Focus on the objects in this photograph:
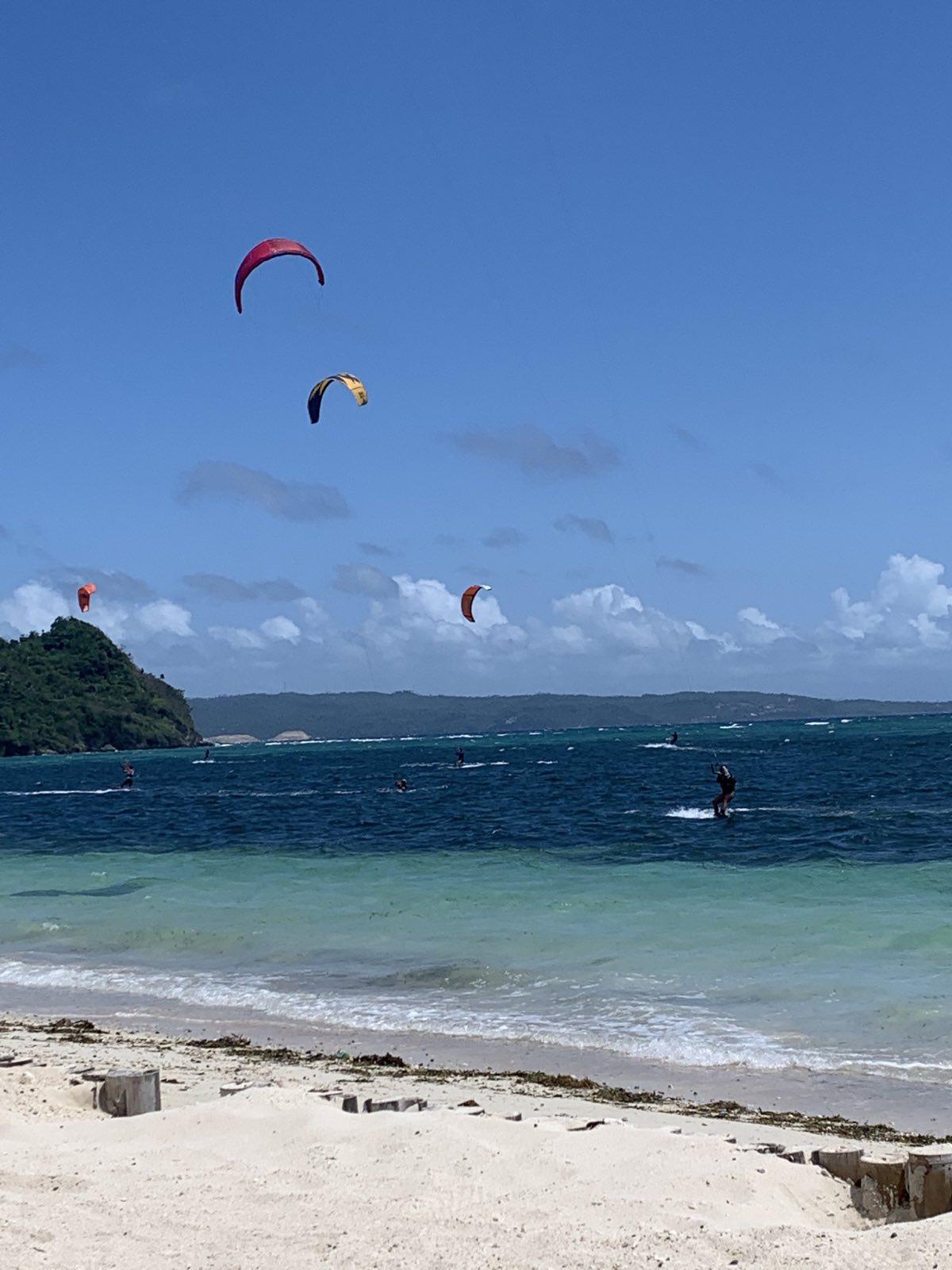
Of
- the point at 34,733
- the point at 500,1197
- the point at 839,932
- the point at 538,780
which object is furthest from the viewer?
the point at 34,733

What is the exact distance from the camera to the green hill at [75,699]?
172 meters

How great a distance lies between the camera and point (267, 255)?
2200 cm

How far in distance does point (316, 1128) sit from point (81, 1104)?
2.06 metres

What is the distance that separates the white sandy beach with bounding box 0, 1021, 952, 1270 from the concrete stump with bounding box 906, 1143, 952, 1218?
9.8 inches

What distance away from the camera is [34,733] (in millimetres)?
169750

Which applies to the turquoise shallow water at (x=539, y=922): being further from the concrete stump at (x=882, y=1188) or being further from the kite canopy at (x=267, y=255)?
the kite canopy at (x=267, y=255)

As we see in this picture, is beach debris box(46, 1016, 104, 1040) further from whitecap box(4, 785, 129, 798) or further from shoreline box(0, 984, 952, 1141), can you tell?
whitecap box(4, 785, 129, 798)

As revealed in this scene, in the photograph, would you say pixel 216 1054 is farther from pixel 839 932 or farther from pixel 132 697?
pixel 132 697

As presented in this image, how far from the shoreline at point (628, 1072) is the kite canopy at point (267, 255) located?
13860 mm

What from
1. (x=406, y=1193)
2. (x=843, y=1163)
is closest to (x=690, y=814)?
(x=843, y=1163)

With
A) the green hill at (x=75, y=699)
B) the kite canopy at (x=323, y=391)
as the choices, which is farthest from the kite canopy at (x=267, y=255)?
the green hill at (x=75, y=699)

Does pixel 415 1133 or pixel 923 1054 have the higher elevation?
pixel 415 1133

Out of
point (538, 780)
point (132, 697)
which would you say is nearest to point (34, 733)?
point (132, 697)

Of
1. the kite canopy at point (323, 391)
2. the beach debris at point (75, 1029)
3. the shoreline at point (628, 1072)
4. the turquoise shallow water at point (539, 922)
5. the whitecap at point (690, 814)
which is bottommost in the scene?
the whitecap at point (690, 814)
